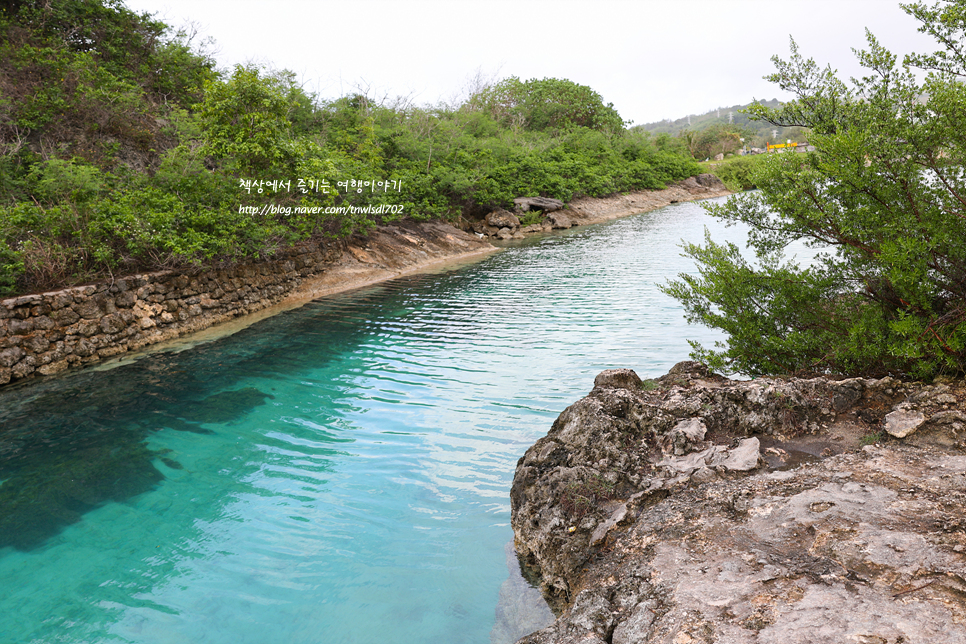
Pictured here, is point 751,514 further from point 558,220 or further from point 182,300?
point 558,220

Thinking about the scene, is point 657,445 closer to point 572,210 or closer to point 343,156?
point 343,156

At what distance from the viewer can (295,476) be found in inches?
260

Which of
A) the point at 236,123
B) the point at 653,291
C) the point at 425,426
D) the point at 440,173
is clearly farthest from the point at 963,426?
the point at 440,173

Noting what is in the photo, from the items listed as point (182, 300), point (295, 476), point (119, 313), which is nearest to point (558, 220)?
point (182, 300)

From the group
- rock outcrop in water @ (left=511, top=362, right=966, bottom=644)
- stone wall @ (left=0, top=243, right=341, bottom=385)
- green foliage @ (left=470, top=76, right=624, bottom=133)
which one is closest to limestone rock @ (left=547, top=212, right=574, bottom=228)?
stone wall @ (left=0, top=243, right=341, bottom=385)

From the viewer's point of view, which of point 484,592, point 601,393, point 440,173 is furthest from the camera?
point 440,173

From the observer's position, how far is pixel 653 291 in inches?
569

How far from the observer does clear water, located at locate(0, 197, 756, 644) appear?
4.54m

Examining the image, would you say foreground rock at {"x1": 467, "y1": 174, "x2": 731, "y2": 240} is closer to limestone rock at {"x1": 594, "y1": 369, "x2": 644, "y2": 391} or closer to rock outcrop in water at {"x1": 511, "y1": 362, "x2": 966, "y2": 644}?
limestone rock at {"x1": 594, "y1": 369, "x2": 644, "y2": 391}

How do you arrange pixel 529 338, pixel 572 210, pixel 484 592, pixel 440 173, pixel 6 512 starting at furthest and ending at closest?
pixel 572 210 < pixel 440 173 < pixel 529 338 < pixel 6 512 < pixel 484 592

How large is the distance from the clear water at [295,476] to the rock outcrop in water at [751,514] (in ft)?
3.55

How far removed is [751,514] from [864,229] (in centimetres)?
309

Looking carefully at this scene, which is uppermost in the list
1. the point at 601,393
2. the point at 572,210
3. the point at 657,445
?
the point at 572,210

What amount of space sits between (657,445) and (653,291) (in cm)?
1046
